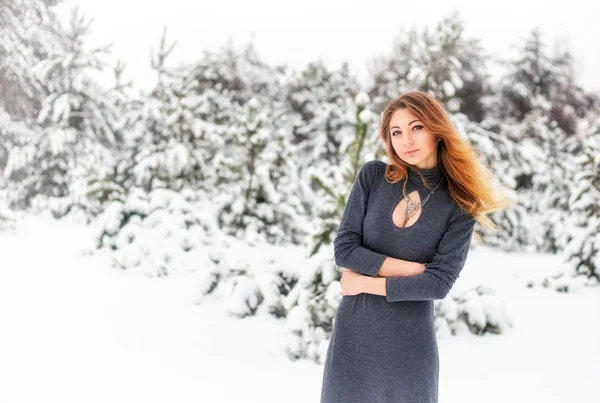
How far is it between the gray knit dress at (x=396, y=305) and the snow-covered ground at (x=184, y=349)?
1.83m

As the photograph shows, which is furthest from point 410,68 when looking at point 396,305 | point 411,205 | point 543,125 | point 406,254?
point 396,305

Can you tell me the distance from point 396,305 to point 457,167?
1.90ft

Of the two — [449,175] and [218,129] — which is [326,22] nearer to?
[218,129]

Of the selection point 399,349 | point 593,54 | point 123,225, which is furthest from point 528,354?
point 593,54

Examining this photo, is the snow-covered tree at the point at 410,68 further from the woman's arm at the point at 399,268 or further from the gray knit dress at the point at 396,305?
the woman's arm at the point at 399,268

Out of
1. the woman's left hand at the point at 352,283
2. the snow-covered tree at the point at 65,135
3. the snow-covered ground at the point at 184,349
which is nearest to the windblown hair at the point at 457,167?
the woman's left hand at the point at 352,283

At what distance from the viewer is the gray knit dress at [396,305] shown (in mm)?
1670

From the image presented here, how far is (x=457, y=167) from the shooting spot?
69.4 inches

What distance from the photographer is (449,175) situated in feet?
5.84

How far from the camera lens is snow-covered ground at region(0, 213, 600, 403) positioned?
11.1 feet

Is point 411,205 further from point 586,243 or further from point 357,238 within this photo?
point 586,243

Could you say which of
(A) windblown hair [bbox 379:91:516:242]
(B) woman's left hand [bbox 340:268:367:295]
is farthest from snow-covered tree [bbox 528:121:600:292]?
(B) woman's left hand [bbox 340:268:367:295]

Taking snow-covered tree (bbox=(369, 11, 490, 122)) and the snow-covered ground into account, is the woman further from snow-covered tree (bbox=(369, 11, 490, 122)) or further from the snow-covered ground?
snow-covered tree (bbox=(369, 11, 490, 122))

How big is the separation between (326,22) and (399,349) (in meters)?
13.1
